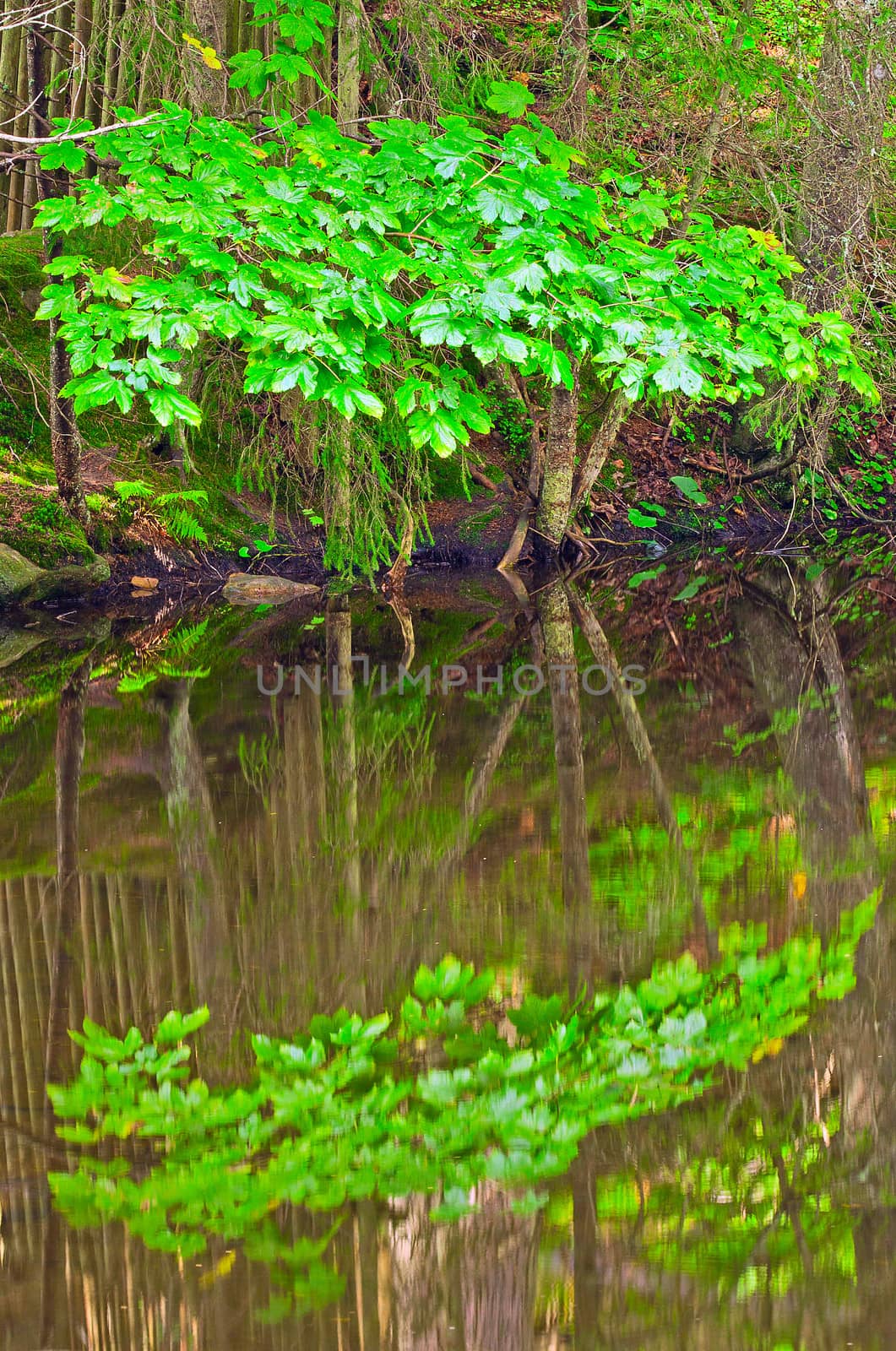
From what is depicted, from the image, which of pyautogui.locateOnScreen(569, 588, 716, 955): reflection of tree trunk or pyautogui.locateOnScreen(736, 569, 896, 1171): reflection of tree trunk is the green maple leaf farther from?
pyautogui.locateOnScreen(736, 569, 896, 1171): reflection of tree trunk

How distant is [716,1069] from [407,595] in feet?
24.7

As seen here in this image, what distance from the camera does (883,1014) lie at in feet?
9.43

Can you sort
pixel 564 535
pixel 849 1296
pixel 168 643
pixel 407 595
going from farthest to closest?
pixel 564 535
pixel 407 595
pixel 168 643
pixel 849 1296

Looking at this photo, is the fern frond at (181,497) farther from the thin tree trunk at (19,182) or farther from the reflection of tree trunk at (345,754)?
the thin tree trunk at (19,182)

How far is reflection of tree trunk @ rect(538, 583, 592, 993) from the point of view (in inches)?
132

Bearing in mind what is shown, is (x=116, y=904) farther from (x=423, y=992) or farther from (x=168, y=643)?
(x=168, y=643)

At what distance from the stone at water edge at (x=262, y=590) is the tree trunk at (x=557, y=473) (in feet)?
8.41

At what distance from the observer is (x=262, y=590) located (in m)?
9.83

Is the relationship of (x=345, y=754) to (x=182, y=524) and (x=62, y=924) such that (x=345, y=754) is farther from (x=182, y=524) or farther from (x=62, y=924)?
(x=182, y=524)

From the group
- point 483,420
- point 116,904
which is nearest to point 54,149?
point 483,420

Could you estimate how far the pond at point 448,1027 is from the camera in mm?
1990

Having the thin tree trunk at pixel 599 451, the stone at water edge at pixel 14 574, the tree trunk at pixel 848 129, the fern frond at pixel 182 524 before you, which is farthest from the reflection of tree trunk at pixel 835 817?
the stone at water edge at pixel 14 574

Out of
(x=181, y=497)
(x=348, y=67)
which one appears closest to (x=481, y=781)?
(x=181, y=497)

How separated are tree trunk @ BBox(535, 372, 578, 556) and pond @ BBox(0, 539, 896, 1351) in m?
5.66
